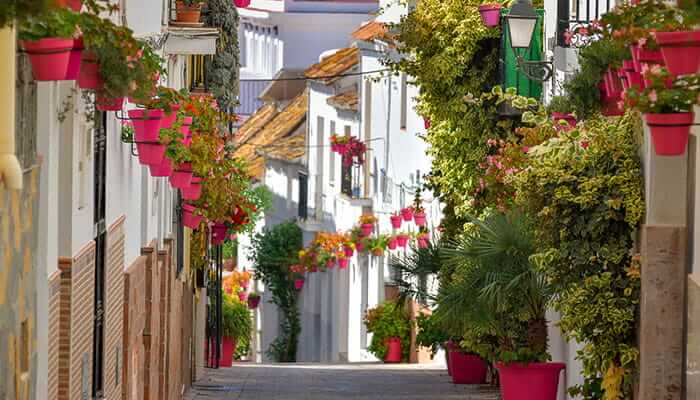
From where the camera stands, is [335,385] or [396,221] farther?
[396,221]

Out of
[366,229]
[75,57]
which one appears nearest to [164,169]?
[75,57]

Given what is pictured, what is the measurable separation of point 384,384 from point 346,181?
15088 millimetres

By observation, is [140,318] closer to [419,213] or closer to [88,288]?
[88,288]

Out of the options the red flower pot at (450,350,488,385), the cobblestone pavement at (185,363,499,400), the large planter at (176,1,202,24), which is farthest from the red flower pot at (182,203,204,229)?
the red flower pot at (450,350,488,385)

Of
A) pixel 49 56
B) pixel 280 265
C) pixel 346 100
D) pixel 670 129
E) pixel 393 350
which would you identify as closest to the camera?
pixel 49 56

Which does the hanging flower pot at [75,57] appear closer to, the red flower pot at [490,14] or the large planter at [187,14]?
Result: the large planter at [187,14]

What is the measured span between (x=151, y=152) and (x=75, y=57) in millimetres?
5070

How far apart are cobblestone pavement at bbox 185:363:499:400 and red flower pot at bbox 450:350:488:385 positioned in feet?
0.80

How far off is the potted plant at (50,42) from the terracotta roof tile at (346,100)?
31.2m

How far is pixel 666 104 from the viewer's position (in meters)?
7.98

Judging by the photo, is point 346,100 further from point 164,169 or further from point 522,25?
point 164,169

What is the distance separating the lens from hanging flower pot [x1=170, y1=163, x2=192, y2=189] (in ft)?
52.9

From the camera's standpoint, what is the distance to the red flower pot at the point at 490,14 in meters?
21.0

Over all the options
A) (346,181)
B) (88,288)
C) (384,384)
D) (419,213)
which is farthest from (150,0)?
(346,181)
